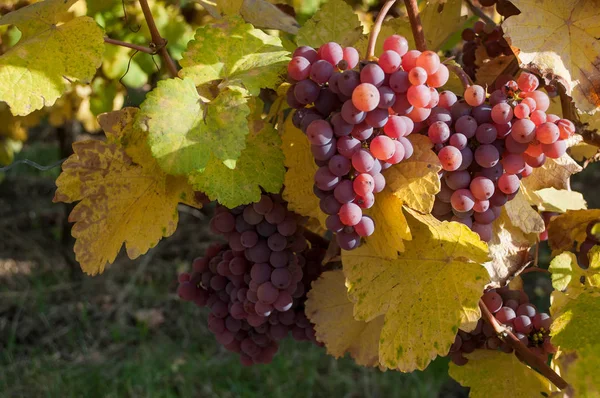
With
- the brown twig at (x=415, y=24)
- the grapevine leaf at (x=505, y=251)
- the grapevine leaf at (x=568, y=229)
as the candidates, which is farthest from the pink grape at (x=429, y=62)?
the grapevine leaf at (x=568, y=229)

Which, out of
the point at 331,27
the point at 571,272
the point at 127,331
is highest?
the point at 331,27

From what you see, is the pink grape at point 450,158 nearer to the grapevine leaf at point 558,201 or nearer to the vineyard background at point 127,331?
the grapevine leaf at point 558,201

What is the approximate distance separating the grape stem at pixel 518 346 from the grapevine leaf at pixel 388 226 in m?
0.14

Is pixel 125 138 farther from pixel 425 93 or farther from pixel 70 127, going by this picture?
pixel 70 127

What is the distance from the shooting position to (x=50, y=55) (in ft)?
2.47

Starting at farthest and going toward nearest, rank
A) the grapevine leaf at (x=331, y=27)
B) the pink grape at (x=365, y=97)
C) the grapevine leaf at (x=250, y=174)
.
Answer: the grapevine leaf at (x=331, y=27), the grapevine leaf at (x=250, y=174), the pink grape at (x=365, y=97)

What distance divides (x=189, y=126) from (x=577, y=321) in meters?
0.46

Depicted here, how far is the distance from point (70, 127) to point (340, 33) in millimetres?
2225

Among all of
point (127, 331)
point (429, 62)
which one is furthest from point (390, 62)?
point (127, 331)

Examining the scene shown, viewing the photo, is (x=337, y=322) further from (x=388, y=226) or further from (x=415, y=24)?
(x=415, y=24)

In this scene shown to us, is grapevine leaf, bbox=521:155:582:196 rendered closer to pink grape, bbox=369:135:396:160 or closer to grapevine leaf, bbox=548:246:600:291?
grapevine leaf, bbox=548:246:600:291

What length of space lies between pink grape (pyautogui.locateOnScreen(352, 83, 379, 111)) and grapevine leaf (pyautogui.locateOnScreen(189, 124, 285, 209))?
146mm

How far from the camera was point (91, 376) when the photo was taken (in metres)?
2.30

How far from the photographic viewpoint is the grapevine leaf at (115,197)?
2.49 feet
